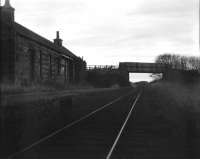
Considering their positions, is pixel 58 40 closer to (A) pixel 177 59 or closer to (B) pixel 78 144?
(B) pixel 78 144

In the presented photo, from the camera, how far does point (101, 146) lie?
36.7 feet

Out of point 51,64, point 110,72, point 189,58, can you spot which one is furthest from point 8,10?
point 189,58

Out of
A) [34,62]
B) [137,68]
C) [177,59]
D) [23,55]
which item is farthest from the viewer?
[177,59]

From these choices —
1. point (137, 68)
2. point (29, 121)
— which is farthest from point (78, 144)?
point (137, 68)

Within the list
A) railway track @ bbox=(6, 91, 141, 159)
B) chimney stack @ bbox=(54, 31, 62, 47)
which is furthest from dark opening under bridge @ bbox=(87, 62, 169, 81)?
railway track @ bbox=(6, 91, 141, 159)

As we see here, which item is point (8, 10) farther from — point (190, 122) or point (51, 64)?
point (190, 122)

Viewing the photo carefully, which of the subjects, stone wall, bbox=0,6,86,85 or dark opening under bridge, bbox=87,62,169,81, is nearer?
stone wall, bbox=0,6,86,85

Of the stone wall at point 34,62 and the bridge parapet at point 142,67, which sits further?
the bridge parapet at point 142,67

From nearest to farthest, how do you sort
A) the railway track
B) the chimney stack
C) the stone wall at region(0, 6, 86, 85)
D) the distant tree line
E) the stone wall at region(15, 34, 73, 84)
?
Result: the railway track < the stone wall at region(0, 6, 86, 85) < the stone wall at region(15, 34, 73, 84) < the chimney stack < the distant tree line

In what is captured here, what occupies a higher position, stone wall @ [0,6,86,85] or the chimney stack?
the chimney stack

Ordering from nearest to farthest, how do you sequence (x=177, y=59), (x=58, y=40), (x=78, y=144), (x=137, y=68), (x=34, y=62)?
(x=78, y=144) → (x=34, y=62) → (x=58, y=40) → (x=137, y=68) → (x=177, y=59)

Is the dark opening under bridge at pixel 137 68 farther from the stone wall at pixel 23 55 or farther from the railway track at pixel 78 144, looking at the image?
the railway track at pixel 78 144

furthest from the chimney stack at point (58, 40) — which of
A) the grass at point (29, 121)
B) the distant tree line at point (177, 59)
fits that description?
the distant tree line at point (177, 59)

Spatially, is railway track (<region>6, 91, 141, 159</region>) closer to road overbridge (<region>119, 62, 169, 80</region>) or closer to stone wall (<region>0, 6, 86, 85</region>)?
stone wall (<region>0, 6, 86, 85</region>)
